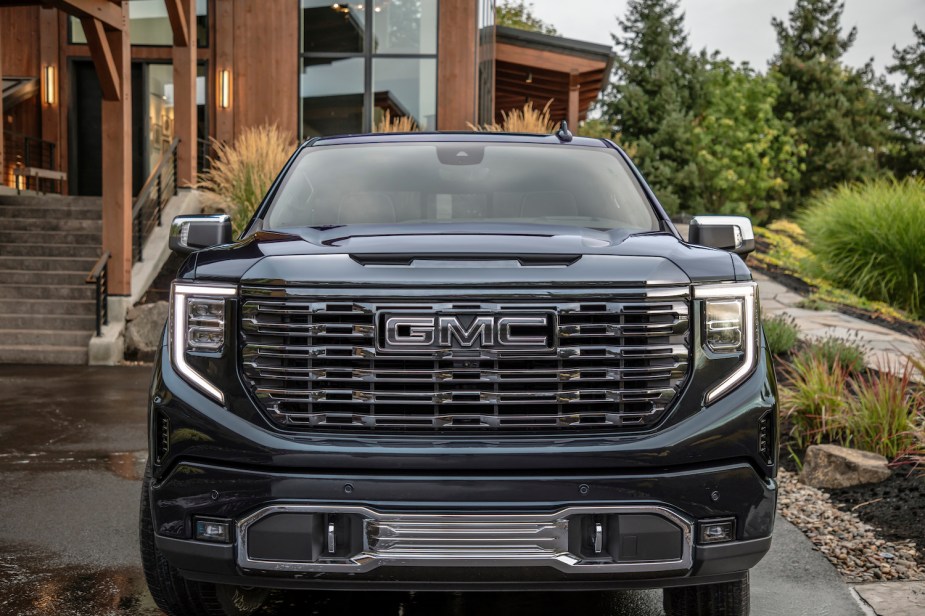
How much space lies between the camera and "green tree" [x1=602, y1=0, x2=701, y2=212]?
1538 inches

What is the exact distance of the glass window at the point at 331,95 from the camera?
18453 mm

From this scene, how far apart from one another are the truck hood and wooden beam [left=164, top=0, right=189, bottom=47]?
40.1 ft

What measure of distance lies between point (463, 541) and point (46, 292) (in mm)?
11022

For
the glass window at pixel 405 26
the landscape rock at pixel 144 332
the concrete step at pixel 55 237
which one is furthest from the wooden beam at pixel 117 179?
the glass window at pixel 405 26

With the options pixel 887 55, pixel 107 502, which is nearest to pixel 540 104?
pixel 107 502

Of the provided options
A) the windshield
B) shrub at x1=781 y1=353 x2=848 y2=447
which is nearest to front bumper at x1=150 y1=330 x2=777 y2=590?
the windshield

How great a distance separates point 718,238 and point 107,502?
361 cm

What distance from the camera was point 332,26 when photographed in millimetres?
18578

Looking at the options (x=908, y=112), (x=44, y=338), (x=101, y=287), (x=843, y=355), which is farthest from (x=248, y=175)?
(x=908, y=112)

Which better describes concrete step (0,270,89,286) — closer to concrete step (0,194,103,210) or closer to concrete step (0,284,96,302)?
concrete step (0,284,96,302)

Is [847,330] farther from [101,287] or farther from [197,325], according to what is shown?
[197,325]

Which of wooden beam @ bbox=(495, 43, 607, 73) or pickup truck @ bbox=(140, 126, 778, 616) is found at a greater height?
wooden beam @ bbox=(495, 43, 607, 73)

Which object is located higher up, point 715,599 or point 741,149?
point 741,149

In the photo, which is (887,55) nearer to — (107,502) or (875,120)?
(875,120)
